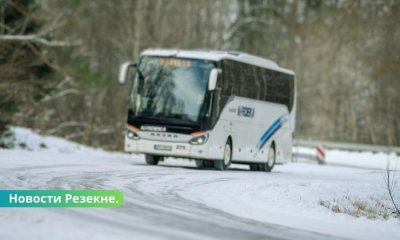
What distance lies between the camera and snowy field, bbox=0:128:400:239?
10.8 m

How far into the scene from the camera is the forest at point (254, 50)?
46156 millimetres

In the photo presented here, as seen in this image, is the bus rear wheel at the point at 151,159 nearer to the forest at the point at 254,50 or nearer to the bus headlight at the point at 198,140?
the bus headlight at the point at 198,140

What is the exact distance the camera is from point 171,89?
26938 millimetres

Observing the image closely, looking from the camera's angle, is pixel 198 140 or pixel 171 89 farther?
pixel 171 89

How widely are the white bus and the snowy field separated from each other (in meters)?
3.37

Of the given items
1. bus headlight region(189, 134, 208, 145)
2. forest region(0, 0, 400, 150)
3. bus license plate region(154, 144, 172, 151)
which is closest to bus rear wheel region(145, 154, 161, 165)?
bus license plate region(154, 144, 172, 151)

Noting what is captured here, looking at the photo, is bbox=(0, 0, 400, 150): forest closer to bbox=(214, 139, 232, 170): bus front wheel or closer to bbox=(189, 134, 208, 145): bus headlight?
bbox=(214, 139, 232, 170): bus front wheel

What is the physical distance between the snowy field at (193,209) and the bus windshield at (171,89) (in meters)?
3.73

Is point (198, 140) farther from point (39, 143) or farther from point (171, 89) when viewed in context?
point (39, 143)

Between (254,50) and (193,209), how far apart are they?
167 ft

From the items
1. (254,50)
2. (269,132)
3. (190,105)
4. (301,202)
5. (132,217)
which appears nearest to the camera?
(132,217)

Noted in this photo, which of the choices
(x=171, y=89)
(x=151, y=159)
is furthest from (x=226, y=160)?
(x=171, y=89)

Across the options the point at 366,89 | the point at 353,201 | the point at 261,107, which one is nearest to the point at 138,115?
the point at 261,107

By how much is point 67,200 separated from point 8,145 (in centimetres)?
1837
